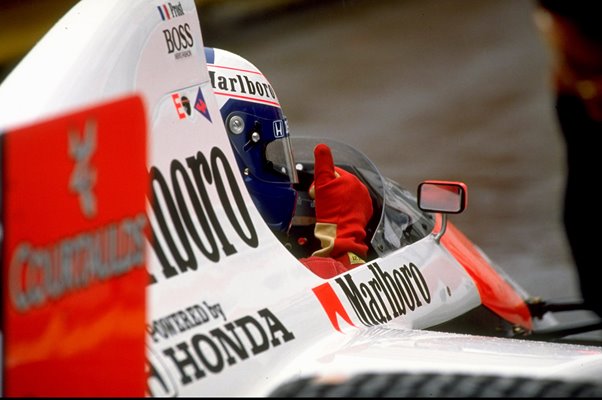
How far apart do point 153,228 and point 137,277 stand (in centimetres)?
71

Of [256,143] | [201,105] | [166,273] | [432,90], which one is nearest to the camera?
[166,273]

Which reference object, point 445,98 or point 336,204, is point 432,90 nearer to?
point 445,98

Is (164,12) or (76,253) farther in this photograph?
(164,12)

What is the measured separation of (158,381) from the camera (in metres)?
2.73

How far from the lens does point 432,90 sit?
12.0 meters

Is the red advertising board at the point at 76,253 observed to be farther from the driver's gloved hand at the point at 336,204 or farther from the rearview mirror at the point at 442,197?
the rearview mirror at the point at 442,197

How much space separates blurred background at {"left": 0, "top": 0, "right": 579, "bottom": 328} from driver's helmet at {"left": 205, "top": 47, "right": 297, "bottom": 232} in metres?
2.93

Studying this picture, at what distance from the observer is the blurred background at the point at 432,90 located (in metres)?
8.34

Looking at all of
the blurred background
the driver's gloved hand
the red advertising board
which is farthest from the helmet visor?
the blurred background

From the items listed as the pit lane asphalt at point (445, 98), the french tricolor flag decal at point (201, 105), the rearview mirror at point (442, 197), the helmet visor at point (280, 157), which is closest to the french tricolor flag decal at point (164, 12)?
the french tricolor flag decal at point (201, 105)

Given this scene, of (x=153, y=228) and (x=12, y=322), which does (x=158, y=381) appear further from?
(x=12, y=322)

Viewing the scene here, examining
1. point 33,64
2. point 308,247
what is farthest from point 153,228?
point 308,247

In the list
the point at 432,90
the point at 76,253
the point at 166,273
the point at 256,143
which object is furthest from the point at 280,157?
the point at 432,90

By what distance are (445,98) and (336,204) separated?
7.32 m
